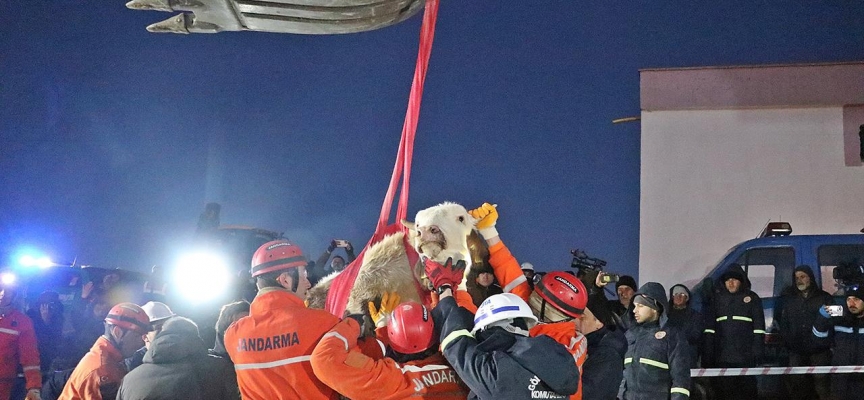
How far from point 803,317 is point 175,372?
17.8ft

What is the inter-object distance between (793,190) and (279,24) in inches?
497

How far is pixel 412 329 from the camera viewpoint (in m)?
3.64

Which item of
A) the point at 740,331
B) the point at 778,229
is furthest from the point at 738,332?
the point at 778,229

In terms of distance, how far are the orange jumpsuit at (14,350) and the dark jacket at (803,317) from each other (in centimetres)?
666

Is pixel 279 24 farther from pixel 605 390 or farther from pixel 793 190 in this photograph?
pixel 793 190

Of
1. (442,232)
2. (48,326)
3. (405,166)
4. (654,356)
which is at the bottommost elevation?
(48,326)

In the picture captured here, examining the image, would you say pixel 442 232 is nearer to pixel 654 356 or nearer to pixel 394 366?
pixel 394 366

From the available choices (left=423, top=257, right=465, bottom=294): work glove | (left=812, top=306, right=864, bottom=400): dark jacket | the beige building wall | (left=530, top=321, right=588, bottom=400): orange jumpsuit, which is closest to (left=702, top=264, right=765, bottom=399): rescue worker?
(left=812, top=306, right=864, bottom=400): dark jacket

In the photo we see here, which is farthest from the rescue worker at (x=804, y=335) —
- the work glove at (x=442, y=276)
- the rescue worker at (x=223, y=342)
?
the rescue worker at (x=223, y=342)

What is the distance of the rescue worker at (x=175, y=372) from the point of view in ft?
14.0

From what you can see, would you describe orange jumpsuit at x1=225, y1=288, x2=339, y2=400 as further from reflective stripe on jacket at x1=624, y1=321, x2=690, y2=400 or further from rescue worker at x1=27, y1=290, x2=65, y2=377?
rescue worker at x1=27, y1=290, x2=65, y2=377

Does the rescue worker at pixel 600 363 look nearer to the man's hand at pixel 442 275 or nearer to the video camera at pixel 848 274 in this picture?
the man's hand at pixel 442 275

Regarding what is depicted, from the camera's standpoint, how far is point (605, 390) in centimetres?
427

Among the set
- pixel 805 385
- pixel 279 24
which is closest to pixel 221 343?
pixel 279 24
